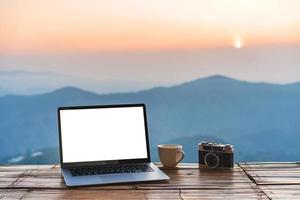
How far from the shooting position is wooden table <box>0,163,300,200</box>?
4.26 feet

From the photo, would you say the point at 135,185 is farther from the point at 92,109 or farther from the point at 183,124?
the point at 183,124

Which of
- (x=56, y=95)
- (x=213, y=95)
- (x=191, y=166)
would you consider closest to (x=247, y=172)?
(x=191, y=166)

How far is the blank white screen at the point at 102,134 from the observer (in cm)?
159

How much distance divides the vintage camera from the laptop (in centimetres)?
19

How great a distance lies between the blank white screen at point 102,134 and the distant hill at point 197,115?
373 millimetres

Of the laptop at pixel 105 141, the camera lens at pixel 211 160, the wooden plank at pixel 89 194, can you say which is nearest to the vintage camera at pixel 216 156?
the camera lens at pixel 211 160

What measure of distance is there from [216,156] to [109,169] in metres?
0.39

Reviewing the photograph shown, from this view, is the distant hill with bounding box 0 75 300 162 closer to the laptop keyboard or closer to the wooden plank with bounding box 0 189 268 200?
the laptop keyboard

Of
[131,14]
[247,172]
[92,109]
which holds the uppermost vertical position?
[131,14]

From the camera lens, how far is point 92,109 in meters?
1.64

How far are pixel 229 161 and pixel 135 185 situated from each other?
399mm

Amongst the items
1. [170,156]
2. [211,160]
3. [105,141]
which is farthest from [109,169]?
[211,160]

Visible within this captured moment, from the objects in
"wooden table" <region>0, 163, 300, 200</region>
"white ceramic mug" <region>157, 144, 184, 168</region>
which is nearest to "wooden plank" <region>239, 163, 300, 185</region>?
"wooden table" <region>0, 163, 300, 200</region>

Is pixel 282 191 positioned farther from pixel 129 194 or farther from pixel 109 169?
pixel 109 169
